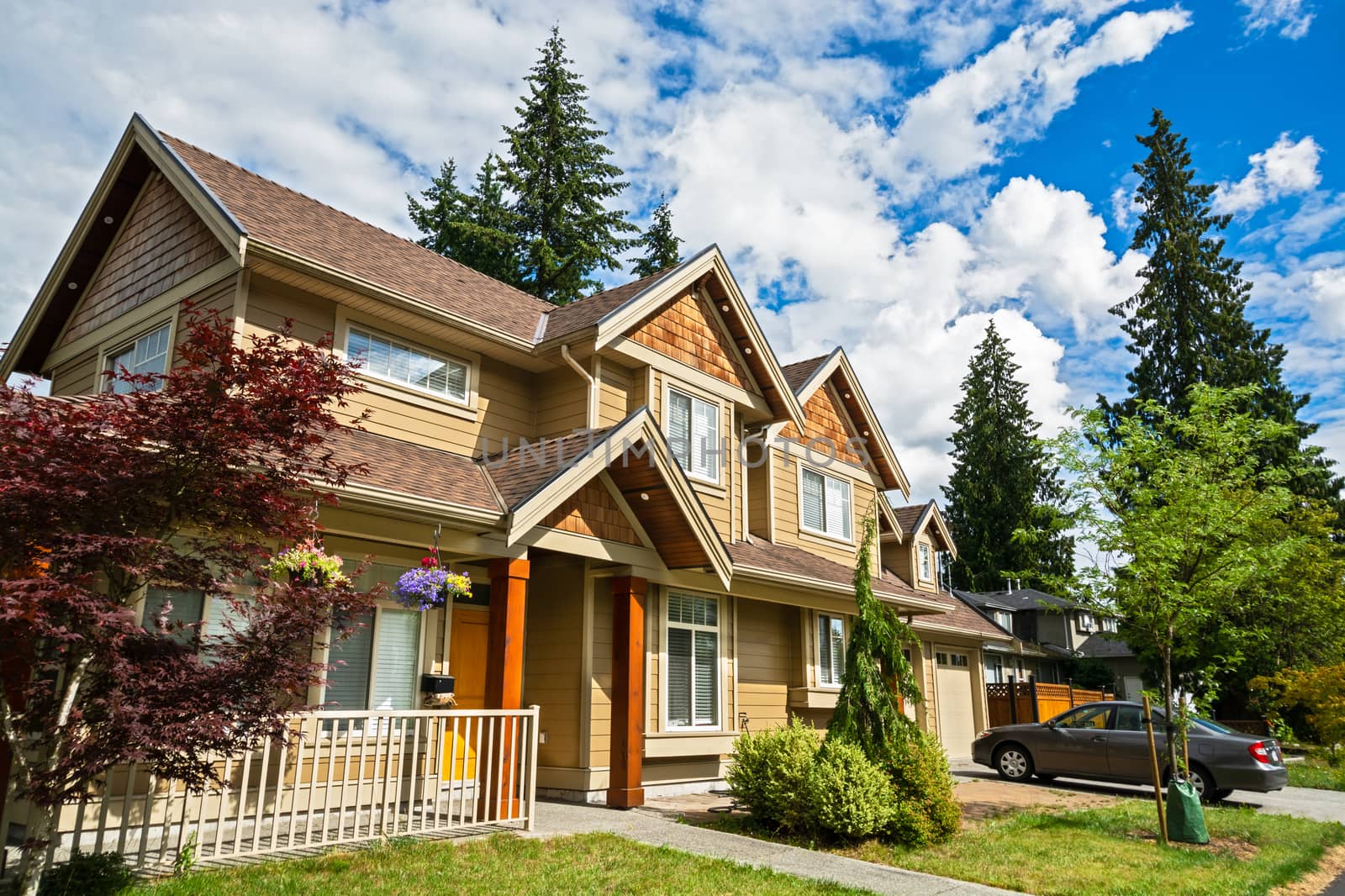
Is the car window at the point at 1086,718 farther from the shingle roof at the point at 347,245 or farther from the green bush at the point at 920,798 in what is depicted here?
the shingle roof at the point at 347,245

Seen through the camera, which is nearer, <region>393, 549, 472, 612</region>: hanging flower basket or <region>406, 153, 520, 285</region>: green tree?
<region>393, 549, 472, 612</region>: hanging flower basket

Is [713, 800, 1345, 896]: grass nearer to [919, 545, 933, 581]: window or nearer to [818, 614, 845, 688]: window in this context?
[818, 614, 845, 688]: window

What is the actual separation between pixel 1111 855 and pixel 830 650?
750 centimetres

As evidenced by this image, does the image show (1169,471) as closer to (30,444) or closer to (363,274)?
(363,274)

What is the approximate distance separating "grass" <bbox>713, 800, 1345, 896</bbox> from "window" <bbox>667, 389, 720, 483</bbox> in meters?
5.97

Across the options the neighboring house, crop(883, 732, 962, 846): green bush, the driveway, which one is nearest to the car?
the driveway

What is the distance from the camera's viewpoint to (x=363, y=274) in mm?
11703

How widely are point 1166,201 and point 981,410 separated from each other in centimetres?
1637

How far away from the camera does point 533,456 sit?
40.3 ft

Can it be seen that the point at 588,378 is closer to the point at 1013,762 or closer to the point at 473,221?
the point at 1013,762

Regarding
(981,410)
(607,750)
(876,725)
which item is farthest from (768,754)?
(981,410)

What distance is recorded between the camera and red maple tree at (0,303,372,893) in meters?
5.59

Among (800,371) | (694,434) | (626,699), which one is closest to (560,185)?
(800,371)

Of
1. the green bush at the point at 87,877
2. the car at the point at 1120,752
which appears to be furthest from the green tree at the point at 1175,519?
the green bush at the point at 87,877
